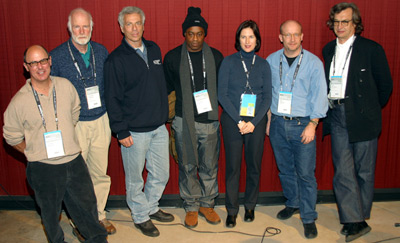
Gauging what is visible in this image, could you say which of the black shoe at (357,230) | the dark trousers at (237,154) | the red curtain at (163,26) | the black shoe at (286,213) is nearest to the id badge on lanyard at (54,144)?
the red curtain at (163,26)

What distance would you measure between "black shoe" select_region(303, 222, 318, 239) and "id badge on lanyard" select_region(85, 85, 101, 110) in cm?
218

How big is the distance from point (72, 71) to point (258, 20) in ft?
6.29

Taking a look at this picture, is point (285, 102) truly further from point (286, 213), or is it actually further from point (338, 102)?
point (286, 213)

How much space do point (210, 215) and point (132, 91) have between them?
4.72ft

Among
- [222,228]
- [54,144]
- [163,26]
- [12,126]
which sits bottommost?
[222,228]

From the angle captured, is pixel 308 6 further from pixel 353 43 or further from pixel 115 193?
pixel 115 193

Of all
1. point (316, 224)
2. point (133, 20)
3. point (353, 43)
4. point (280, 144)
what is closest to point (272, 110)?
point (280, 144)

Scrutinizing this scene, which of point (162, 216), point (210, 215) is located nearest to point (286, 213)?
point (210, 215)

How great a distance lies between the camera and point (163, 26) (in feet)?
11.9

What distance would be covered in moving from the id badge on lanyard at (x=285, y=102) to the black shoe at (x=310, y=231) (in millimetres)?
1059

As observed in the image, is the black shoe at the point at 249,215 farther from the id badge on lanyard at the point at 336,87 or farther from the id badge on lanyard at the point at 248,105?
the id badge on lanyard at the point at 336,87

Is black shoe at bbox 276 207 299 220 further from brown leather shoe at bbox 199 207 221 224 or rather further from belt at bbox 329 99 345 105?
belt at bbox 329 99 345 105

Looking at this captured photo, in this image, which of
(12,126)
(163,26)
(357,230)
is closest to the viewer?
(12,126)

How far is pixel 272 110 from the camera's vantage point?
3.30 m
